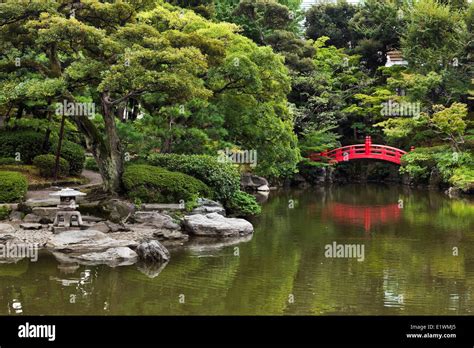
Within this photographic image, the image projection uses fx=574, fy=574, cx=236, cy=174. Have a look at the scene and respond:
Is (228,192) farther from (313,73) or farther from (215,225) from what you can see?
(313,73)

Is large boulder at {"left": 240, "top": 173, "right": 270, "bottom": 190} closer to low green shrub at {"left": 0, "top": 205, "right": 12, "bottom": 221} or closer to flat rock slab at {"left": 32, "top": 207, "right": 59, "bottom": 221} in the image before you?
flat rock slab at {"left": 32, "top": 207, "right": 59, "bottom": 221}

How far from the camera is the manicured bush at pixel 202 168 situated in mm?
15156

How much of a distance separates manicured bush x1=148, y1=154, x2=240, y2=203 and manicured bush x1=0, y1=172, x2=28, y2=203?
11.8 feet

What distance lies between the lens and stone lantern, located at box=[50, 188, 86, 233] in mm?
11680

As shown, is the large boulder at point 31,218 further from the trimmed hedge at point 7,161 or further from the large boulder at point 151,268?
the trimmed hedge at point 7,161

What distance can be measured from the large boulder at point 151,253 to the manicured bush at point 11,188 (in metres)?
3.91

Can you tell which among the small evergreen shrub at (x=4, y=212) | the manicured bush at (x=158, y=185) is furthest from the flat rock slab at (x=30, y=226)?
the manicured bush at (x=158, y=185)

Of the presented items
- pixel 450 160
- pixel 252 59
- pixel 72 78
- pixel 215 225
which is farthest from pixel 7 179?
pixel 450 160

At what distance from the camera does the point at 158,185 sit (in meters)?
13.8

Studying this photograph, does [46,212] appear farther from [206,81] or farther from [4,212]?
[206,81]

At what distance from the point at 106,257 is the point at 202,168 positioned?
537 cm

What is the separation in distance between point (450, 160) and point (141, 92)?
53.3 ft

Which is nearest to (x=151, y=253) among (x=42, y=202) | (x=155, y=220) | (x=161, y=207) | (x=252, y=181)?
(x=155, y=220)

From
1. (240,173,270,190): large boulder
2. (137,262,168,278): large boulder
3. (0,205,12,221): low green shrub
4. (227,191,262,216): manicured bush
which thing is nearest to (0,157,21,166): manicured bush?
(0,205,12,221): low green shrub
